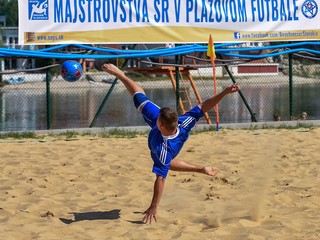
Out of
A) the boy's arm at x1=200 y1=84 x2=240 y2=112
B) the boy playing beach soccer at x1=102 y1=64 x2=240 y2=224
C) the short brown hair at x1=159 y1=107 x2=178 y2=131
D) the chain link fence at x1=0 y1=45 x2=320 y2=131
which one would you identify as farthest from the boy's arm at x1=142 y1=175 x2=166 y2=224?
the chain link fence at x1=0 y1=45 x2=320 y2=131

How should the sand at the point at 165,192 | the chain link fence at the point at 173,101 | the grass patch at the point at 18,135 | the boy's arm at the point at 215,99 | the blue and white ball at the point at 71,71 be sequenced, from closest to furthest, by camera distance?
the sand at the point at 165,192
the boy's arm at the point at 215,99
the blue and white ball at the point at 71,71
the grass patch at the point at 18,135
the chain link fence at the point at 173,101

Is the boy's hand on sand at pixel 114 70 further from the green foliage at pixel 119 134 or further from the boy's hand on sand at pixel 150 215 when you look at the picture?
the green foliage at pixel 119 134

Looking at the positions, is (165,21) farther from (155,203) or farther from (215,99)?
(155,203)

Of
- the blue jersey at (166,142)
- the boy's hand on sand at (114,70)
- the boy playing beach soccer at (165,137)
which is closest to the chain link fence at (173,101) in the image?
the boy's hand on sand at (114,70)

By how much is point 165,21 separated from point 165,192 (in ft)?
24.8

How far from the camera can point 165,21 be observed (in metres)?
15.4

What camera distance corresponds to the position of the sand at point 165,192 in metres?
6.59

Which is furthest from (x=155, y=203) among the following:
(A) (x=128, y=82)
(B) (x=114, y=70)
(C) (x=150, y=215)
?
(B) (x=114, y=70)

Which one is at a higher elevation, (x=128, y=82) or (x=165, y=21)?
(x=165, y=21)

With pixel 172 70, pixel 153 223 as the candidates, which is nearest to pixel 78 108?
pixel 172 70

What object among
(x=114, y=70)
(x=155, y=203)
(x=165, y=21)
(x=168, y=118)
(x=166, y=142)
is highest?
(x=165, y=21)

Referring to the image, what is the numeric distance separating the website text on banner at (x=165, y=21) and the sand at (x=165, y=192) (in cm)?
326

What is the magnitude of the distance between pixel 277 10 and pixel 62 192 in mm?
8981

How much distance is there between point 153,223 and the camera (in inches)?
270
